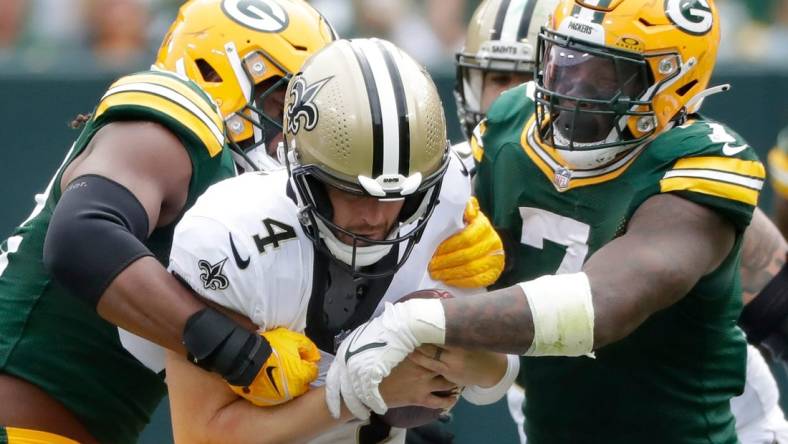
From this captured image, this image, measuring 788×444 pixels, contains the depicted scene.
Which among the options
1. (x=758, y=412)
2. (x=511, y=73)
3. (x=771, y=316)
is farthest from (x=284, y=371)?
(x=511, y=73)

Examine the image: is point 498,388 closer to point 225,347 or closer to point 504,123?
point 225,347

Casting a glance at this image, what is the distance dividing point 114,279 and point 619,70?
1.22m

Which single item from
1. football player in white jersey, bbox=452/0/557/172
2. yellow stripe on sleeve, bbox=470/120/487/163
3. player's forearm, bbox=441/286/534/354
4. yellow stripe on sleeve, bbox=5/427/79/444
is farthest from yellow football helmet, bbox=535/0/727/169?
yellow stripe on sleeve, bbox=5/427/79/444

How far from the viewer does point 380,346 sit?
255 centimetres

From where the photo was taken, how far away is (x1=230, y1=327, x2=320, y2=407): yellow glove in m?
2.61

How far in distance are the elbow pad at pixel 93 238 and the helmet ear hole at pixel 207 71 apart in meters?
0.75

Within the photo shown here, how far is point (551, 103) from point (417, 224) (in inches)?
21.7

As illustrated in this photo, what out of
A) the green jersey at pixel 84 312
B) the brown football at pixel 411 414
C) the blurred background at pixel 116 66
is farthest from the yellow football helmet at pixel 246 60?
the blurred background at pixel 116 66

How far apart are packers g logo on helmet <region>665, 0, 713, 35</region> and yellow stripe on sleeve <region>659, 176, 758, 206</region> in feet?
1.33

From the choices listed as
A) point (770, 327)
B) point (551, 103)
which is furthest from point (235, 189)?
point (770, 327)

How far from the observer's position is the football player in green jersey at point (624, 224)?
2.74 m

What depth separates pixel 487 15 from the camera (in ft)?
14.7

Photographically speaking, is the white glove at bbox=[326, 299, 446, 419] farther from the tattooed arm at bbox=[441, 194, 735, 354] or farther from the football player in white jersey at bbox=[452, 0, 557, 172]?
the football player in white jersey at bbox=[452, 0, 557, 172]

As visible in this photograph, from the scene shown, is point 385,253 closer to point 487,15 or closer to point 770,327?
point 770,327
